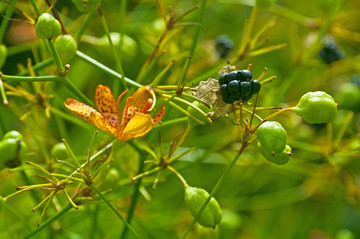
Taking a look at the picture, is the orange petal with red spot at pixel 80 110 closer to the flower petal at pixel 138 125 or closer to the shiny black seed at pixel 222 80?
the flower petal at pixel 138 125

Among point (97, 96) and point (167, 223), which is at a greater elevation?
point (97, 96)

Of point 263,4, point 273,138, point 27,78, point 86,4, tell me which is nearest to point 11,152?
point 27,78

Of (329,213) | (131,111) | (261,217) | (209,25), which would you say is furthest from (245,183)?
(131,111)

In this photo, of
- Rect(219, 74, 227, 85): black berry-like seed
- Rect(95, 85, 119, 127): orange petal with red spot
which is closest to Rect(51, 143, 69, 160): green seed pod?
Rect(95, 85, 119, 127): orange petal with red spot

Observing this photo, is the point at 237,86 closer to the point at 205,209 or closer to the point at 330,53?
the point at 205,209

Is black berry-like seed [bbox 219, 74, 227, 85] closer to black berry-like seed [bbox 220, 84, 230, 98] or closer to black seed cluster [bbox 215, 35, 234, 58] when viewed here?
black berry-like seed [bbox 220, 84, 230, 98]

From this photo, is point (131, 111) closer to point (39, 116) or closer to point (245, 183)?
point (39, 116)

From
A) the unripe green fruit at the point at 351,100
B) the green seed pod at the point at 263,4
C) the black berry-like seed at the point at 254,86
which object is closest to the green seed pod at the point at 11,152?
the black berry-like seed at the point at 254,86
